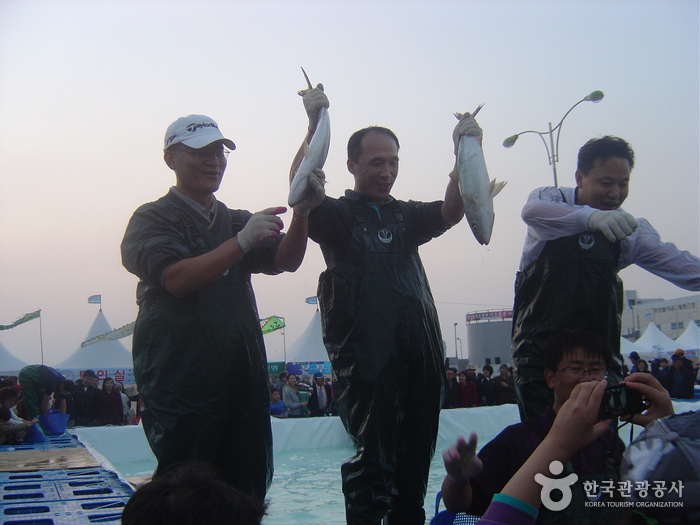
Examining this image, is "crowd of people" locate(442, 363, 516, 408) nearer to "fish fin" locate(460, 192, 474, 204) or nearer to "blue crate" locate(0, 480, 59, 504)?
"blue crate" locate(0, 480, 59, 504)

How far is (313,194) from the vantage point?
2500mm

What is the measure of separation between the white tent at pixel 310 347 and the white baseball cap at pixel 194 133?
2038cm

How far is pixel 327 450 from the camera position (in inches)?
413

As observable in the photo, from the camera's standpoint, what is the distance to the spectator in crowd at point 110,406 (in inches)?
463

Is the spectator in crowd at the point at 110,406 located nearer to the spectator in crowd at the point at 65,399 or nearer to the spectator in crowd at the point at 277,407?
the spectator in crowd at the point at 65,399

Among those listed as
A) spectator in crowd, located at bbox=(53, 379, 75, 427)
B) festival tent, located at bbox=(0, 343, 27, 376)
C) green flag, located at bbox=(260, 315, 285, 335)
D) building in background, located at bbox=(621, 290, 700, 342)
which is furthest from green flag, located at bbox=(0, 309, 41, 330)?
building in background, located at bbox=(621, 290, 700, 342)

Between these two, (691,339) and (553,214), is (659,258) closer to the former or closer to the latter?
(553,214)

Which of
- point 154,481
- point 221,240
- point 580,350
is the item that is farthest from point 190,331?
point 580,350

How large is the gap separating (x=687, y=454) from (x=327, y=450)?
10085mm

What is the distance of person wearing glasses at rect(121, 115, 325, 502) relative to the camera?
7.22 feet

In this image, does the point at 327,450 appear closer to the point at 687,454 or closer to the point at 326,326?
the point at 326,326

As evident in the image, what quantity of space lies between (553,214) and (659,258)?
0.54 m

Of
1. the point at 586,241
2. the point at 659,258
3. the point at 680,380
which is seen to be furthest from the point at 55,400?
the point at 680,380

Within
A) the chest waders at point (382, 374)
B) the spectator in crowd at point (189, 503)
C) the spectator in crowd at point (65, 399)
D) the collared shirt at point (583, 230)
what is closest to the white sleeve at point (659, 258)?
the collared shirt at point (583, 230)
